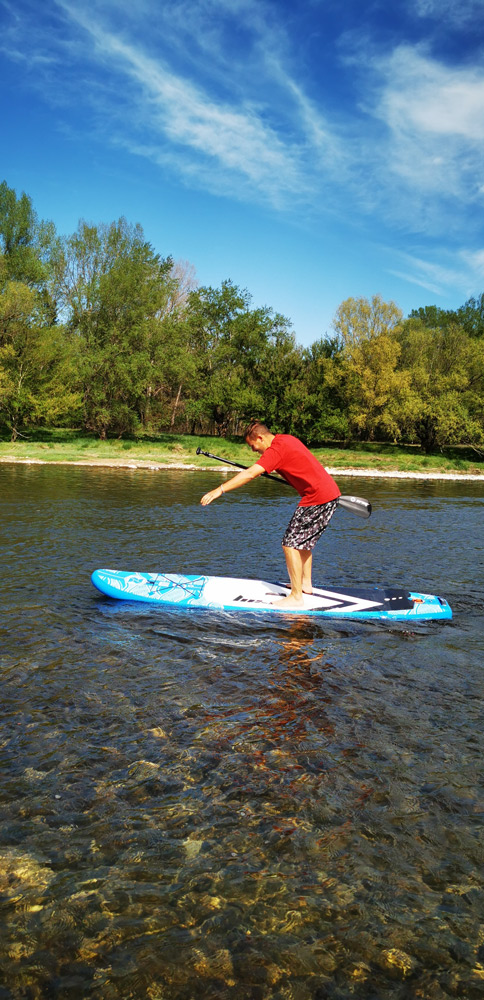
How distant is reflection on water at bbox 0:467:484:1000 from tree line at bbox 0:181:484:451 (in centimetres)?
3890

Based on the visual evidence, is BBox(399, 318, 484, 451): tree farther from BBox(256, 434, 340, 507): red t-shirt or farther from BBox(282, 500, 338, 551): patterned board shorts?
BBox(282, 500, 338, 551): patterned board shorts

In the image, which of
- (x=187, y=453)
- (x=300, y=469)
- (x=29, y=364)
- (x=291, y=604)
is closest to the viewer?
(x=300, y=469)

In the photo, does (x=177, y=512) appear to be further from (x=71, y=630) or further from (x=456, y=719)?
(x=456, y=719)

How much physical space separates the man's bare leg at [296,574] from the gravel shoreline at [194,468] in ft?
87.8

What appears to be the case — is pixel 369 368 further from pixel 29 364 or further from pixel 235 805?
pixel 235 805

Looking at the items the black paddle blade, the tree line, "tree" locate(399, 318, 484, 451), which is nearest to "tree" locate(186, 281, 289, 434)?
the tree line

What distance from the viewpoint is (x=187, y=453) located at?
44781 mm

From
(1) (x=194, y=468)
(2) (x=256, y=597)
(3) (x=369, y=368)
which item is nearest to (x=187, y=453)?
(1) (x=194, y=468)

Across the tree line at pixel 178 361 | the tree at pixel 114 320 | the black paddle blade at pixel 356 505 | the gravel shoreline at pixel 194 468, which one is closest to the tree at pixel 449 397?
the tree line at pixel 178 361

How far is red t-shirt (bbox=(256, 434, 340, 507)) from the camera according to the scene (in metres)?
9.21

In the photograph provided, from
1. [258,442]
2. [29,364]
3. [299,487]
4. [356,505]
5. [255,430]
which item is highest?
[29,364]

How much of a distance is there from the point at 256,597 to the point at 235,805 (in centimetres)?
532

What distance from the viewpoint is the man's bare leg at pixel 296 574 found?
9555mm

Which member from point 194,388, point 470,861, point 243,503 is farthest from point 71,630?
point 194,388
